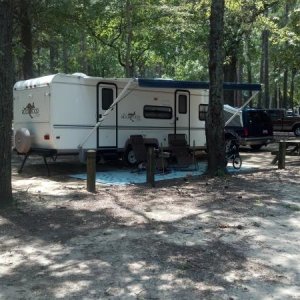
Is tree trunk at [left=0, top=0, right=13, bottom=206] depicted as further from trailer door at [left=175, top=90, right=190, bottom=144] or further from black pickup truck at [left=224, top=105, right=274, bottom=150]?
black pickup truck at [left=224, top=105, right=274, bottom=150]

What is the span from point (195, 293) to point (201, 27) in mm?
21299

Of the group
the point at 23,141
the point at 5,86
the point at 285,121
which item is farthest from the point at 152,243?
the point at 285,121

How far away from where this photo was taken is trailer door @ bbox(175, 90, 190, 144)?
15555 mm

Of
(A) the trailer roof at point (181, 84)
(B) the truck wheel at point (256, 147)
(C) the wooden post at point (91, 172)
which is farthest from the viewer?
(B) the truck wheel at point (256, 147)

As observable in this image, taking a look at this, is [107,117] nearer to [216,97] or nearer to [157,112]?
[157,112]

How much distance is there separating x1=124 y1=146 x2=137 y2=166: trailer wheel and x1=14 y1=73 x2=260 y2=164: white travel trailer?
28 mm

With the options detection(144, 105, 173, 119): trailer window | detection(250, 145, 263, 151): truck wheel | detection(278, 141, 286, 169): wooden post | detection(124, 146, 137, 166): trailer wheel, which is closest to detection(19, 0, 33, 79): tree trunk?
detection(144, 105, 173, 119): trailer window

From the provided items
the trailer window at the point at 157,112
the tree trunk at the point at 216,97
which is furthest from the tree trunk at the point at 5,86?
the trailer window at the point at 157,112

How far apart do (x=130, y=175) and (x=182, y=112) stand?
374cm

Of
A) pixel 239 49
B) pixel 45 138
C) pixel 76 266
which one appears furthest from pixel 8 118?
pixel 239 49

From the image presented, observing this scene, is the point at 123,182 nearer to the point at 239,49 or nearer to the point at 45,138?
the point at 45,138

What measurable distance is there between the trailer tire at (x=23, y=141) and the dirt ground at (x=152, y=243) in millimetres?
2510

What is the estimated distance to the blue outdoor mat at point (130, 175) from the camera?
38.2 feet

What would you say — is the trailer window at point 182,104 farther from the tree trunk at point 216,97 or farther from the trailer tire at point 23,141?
the trailer tire at point 23,141
